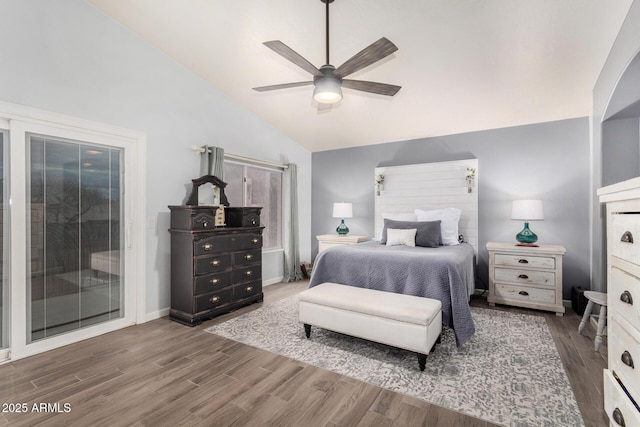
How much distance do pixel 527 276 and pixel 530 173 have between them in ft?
Answer: 4.69

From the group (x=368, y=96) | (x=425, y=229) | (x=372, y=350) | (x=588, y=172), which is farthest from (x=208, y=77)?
(x=588, y=172)

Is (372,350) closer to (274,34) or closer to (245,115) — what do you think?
(274,34)

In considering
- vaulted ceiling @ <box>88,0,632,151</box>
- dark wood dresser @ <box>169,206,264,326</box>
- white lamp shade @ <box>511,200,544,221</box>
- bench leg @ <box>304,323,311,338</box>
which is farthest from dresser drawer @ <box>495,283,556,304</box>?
dark wood dresser @ <box>169,206,264,326</box>

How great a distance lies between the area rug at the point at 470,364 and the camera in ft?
6.24

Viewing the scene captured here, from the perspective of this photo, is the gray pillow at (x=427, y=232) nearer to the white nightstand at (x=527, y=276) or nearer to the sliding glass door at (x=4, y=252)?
the white nightstand at (x=527, y=276)

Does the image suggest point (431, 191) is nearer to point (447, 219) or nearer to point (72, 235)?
point (447, 219)

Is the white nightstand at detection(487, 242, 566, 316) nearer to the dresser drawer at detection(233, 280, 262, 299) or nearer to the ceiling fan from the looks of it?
the ceiling fan

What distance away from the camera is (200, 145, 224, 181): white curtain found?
3973mm

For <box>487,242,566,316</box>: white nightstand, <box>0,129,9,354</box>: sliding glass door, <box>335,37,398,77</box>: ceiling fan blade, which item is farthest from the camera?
<box>487,242,566,316</box>: white nightstand

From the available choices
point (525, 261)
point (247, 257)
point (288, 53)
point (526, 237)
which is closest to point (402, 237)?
point (525, 261)

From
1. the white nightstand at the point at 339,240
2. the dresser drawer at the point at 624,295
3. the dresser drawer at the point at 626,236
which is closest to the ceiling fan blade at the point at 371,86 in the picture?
the dresser drawer at the point at 626,236

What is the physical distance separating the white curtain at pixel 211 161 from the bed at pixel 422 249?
1.79 m

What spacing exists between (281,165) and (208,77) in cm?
176

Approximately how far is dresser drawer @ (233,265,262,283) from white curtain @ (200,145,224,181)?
1.28 meters
